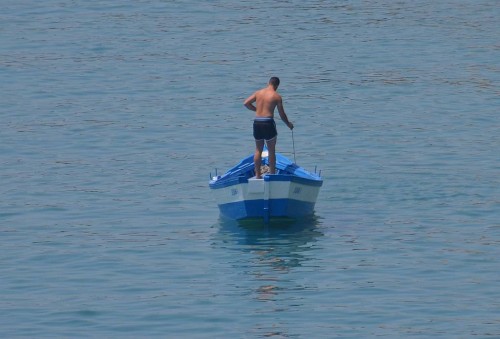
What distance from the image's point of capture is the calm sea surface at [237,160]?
20.6 metres

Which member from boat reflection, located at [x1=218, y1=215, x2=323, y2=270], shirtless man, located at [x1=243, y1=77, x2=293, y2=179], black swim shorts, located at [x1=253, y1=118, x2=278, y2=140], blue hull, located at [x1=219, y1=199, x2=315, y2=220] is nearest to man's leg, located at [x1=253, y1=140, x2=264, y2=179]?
shirtless man, located at [x1=243, y1=77, x2=293, y2=179]

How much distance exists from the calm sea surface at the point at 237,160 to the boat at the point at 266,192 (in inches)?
15.4

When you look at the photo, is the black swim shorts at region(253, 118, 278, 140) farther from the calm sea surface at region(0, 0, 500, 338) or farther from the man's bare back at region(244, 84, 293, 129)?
the calm sea surface at region(0, 0, 500, 338)

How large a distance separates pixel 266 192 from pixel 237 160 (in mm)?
7390

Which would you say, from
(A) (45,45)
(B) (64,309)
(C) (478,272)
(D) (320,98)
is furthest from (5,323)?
(A) (45,45)

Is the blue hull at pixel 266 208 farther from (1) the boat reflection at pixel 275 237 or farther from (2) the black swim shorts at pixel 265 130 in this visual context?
(2) the black swim shorts at pixel 265 130

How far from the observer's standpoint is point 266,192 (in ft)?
79.7

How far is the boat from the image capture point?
24.3 meters

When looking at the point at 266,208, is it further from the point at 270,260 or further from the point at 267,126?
the point at 270,260

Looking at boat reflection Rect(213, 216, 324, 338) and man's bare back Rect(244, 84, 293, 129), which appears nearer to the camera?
boat reflection Rect(213, 216, 324, 338)

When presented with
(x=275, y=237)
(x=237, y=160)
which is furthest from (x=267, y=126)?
(x=237, y=160)

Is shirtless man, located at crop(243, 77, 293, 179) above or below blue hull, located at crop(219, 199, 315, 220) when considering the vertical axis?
above

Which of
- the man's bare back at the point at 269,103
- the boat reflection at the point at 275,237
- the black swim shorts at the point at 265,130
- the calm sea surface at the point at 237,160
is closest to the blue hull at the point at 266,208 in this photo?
the boat reflection at the point at 275,237

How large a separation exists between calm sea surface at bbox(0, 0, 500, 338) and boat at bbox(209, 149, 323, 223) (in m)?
0.39
